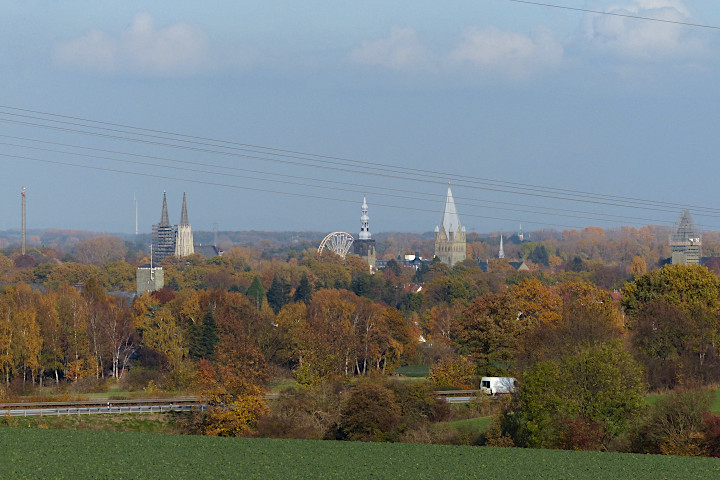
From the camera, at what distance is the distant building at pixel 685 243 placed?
178750mm

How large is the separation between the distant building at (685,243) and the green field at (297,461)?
154 metres

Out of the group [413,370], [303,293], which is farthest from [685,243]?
[413,370]

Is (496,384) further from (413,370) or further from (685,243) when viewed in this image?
(685,243)

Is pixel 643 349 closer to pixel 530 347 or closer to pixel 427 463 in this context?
pixel 530 347

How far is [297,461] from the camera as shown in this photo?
3084 cm

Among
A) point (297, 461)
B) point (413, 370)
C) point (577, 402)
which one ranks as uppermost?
point (577, 402)

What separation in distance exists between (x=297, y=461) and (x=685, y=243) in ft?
538

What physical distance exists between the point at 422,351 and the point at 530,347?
27838 mm

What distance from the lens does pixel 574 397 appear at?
3853 cm

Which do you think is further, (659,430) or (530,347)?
(530,347)

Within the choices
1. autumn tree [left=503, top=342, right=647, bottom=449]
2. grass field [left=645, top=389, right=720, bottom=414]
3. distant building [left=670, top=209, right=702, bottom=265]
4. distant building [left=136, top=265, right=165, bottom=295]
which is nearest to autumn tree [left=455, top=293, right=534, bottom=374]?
grass field [left=645, top=389, right=720, bottom=414]

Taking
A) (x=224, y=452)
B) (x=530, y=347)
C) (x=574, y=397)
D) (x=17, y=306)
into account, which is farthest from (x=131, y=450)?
(x=17, y=306)

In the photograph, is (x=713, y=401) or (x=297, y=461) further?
(x=713, y=401)

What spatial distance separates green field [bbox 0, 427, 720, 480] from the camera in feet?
93.4
